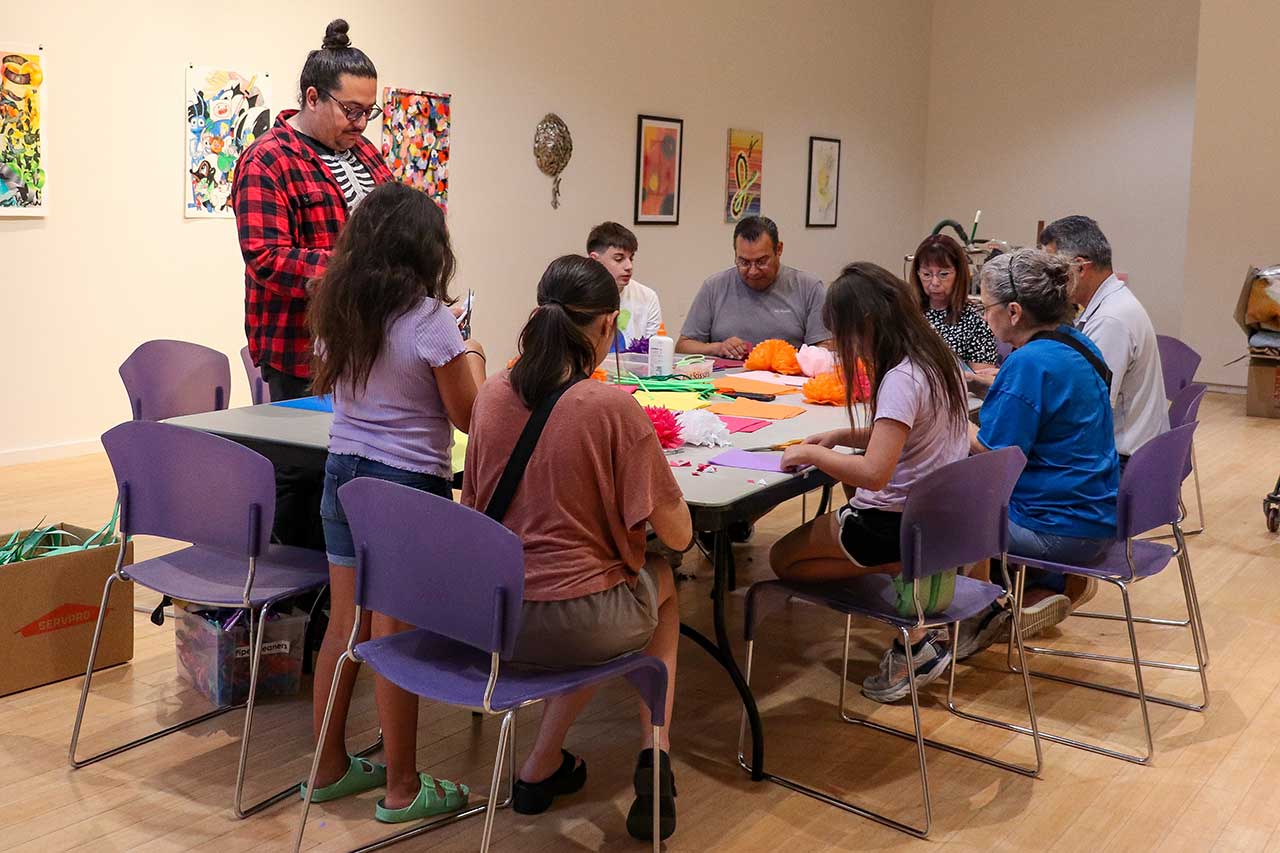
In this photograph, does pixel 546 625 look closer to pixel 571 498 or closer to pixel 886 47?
pixel 571 498

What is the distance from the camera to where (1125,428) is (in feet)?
14.0

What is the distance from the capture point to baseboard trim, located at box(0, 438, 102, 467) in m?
5.91

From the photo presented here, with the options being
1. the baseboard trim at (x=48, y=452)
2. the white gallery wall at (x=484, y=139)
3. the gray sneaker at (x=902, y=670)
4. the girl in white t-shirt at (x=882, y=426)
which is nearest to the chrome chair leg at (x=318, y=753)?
the girl in white t-shirt at (x=882, y=426)

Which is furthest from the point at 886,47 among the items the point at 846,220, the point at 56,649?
the point at 56,649

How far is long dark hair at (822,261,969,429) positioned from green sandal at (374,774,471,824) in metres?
1.26

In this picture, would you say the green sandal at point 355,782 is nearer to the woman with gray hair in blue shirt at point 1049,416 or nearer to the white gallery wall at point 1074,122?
the woman with gray hair in blue shirt at point 1049,416

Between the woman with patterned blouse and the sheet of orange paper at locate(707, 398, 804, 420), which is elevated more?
the woman with patterned blouse

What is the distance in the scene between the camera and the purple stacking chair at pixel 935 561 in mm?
2766

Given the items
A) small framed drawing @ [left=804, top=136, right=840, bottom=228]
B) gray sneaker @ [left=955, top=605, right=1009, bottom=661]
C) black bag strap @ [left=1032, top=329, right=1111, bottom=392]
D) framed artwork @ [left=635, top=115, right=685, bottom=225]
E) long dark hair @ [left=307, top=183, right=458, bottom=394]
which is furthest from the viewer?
small framed drawing @ [left=804, top=136, right=840, bottom=228]

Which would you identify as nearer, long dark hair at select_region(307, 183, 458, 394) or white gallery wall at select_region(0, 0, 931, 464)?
long dark hair at select_region(307, 183, 458, 394)

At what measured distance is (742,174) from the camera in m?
10.1

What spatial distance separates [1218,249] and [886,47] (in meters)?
3.68

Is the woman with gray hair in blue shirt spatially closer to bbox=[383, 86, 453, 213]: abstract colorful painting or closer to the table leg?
the table leg

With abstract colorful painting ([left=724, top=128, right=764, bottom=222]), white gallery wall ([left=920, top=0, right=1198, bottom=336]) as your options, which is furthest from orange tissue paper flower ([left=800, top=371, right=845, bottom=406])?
white gallery wall ([left=920, top=0, right=1198, bottom=336])
